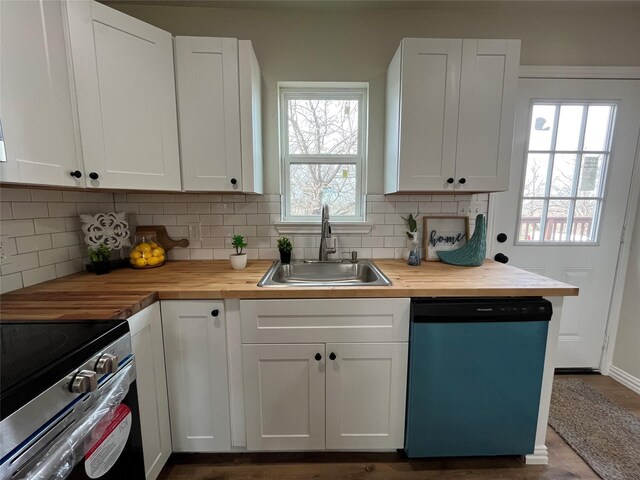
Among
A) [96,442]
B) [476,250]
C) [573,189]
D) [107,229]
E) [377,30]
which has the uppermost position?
[377,30]

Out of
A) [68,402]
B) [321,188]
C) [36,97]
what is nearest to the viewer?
[68,402]

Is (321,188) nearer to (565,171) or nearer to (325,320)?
(325,320)

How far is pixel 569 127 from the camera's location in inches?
72.8

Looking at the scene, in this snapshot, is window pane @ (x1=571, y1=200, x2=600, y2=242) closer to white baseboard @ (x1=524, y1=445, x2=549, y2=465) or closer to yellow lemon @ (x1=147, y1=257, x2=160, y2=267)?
white baseboard @ (x1=524, y1=445, x2=549, y2=465)

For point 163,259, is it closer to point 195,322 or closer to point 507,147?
point 195,322

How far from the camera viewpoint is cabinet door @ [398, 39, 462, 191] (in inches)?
57.5

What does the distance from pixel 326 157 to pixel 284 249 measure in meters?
0.72

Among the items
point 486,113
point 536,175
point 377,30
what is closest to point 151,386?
point 486,113

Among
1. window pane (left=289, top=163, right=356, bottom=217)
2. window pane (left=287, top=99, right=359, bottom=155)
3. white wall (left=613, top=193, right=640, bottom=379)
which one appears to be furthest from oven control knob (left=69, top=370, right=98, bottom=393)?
white wall (left=613, top=193, right=640, bottom=379)

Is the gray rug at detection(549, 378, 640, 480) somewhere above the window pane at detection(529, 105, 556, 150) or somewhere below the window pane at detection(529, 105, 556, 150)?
below

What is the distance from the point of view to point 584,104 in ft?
5.99

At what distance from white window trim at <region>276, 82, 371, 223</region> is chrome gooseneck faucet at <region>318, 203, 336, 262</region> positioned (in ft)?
0.46

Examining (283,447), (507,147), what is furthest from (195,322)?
(507,147)

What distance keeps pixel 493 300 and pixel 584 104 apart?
165 cm
